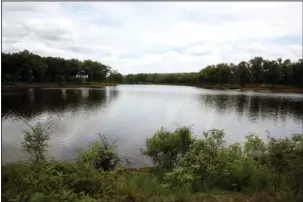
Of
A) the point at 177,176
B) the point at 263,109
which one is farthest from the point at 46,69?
the point at 177,176

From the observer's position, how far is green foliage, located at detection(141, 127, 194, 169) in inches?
408

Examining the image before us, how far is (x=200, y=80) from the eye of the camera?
396ft

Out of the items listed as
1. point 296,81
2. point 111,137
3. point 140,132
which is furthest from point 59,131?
point 296,81

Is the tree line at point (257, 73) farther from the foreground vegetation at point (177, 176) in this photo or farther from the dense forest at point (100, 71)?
the foreground vegetation at point (177, 176)

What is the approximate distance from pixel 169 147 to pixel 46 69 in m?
75.3

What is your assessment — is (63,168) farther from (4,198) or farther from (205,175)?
(205,175)

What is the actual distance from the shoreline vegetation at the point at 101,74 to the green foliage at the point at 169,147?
2498 inches

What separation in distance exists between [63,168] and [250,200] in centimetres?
460

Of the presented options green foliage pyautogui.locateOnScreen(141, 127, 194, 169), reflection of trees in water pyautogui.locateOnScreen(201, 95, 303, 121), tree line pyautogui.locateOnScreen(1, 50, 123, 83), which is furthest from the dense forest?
green foliage pyautogui.locateOnScreen(141, 127, 194, 169)

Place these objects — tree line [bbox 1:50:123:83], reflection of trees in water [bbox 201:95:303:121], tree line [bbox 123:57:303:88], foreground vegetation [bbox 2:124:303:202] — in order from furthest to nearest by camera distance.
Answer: tree line [bbox 123:57:303:88]
tree line [bbox 1:50:123:83]
reflection of trees in water [bbox 201:95:303:121]
foreground vegetation [bbox 2:124:303:202]

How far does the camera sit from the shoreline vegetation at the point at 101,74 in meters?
73.5

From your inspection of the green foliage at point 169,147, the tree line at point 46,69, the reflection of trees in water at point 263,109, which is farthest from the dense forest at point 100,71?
the green foliage at point 169,147

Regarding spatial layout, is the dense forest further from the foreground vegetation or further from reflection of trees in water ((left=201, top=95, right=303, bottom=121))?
the foreground vegetation

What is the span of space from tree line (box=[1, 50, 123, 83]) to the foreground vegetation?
50447 mm
